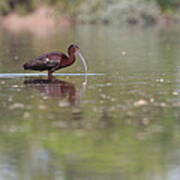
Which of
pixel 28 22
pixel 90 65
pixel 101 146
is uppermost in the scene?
pixel 101 146

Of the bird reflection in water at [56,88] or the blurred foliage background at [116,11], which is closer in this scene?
the bird reflection in water at [56,88]

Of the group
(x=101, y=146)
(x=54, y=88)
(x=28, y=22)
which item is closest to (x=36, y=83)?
(x=54, y=88)

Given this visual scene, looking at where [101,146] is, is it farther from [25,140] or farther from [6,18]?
[6,18]

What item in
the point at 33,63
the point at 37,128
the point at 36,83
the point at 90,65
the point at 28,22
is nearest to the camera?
the point at 37,128

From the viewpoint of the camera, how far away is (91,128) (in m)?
9.23


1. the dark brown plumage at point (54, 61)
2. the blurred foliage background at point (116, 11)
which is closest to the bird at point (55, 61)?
the dark brown plumage at point (54, 61)

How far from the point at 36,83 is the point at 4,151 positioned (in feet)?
18.9

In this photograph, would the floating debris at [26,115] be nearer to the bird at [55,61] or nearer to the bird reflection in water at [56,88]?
the bird reflection in water at [56,88]

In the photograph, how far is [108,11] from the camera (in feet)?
183

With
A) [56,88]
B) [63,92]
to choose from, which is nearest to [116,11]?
[56,88]

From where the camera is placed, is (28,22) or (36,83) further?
(28,22)

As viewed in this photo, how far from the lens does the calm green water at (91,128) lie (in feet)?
24.3

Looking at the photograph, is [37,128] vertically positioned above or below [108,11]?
above

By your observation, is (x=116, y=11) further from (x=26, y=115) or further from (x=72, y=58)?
(x=26, y=115)
